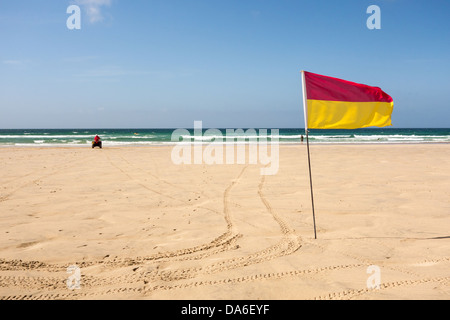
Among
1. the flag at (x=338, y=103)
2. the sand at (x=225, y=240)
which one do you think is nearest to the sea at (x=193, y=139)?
the sand at (x=225, y=240)

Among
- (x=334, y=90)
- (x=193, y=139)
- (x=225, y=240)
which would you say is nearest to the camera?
(x=225, y=240)

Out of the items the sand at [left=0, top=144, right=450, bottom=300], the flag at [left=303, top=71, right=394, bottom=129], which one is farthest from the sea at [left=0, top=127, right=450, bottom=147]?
the flag at [left=303, top=71, right=394, bottom=129]

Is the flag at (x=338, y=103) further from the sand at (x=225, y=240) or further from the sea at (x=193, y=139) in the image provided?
A: the sea at (x=193, y=139)

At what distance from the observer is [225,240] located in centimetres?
480

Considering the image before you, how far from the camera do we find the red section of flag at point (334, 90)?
15.9 feet

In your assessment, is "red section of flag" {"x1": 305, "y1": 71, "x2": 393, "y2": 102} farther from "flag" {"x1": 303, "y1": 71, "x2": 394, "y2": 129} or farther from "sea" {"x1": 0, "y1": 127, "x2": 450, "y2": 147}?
"sea" {"x1": 0, "y1": 127, "x2": 450, "y2": 147}

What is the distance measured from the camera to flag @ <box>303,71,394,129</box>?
483cm

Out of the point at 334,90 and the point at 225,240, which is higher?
the point at 334,90

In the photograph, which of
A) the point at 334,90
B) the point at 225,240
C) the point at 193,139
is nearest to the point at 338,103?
the point at 334,90

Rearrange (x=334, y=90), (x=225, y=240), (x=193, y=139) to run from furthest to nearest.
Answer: (x=193, y=139) < (x=334, y=90) < (x=225, y=240)

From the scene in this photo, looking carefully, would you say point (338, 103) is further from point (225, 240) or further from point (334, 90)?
point (225, 240)

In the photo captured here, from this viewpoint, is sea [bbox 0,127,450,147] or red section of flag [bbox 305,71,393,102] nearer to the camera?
red section of flag [bbox 305,71,393,102]

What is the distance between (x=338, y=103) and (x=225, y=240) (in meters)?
2.78

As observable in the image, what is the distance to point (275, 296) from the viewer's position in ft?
10.5
